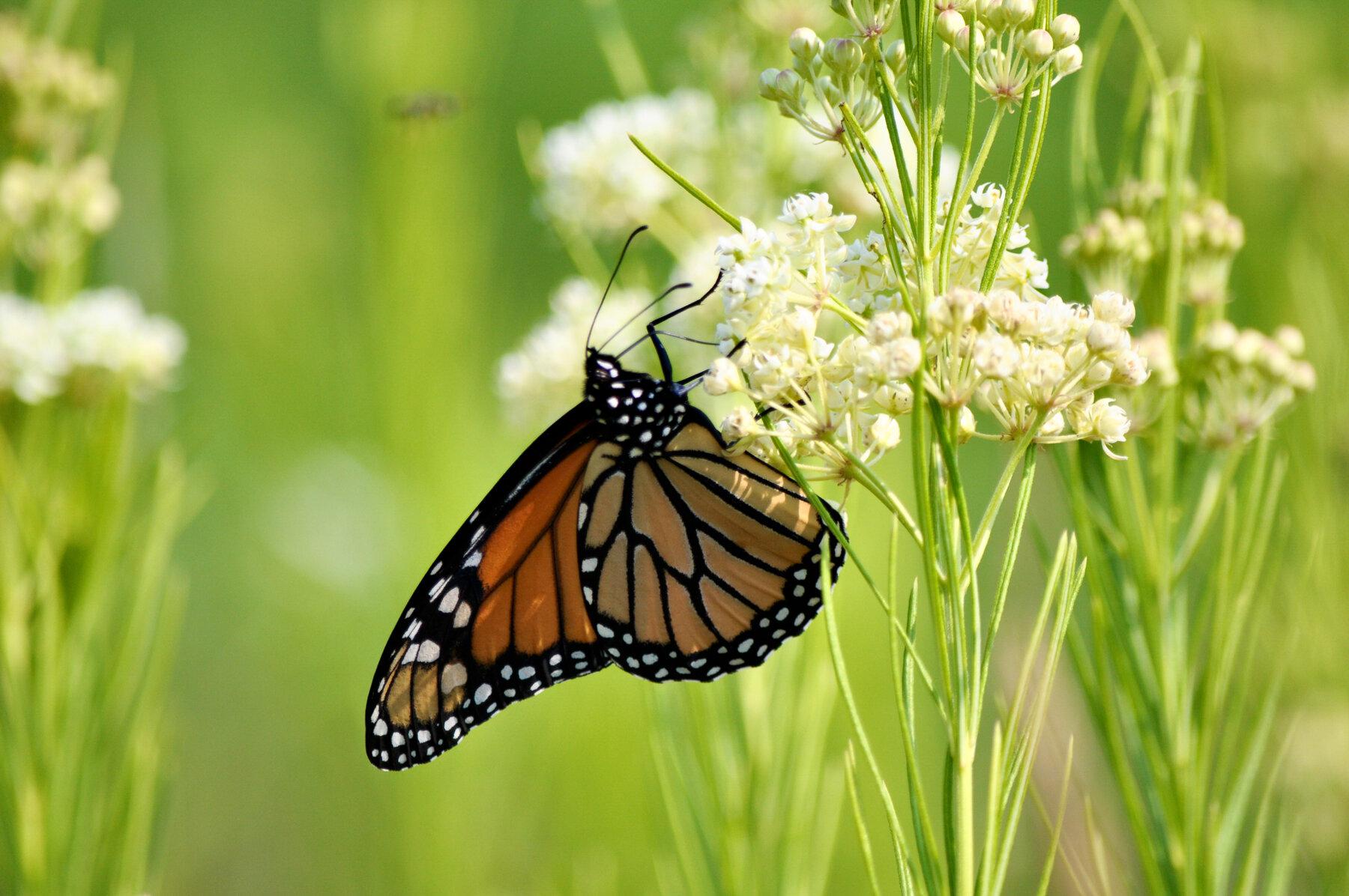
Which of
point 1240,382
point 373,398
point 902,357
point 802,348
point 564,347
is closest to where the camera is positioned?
point 902,357

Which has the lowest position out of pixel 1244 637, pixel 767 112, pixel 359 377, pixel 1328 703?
pixel 1328 703

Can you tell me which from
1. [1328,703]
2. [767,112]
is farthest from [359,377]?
[1328,703]

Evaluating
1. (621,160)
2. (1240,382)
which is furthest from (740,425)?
(621,160)

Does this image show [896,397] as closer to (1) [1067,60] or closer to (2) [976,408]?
(1) [1067,60]

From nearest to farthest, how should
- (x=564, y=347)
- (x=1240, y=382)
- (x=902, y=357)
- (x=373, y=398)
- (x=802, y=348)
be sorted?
(x=902, y=357), (x=802, y=348), (x=1240, y=382), (x=564, y=347), (x=373, y=398)

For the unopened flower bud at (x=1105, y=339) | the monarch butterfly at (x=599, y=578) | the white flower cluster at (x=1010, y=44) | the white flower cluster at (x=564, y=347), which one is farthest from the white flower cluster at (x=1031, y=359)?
the white flower cluster at (x=564, y=347)

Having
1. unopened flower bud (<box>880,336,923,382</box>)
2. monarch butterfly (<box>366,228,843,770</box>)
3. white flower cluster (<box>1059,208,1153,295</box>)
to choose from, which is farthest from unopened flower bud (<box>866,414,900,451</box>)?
monarch butterfly (<box>366,228,843,770</box>)

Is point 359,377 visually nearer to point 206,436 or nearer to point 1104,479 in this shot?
point 206,436
